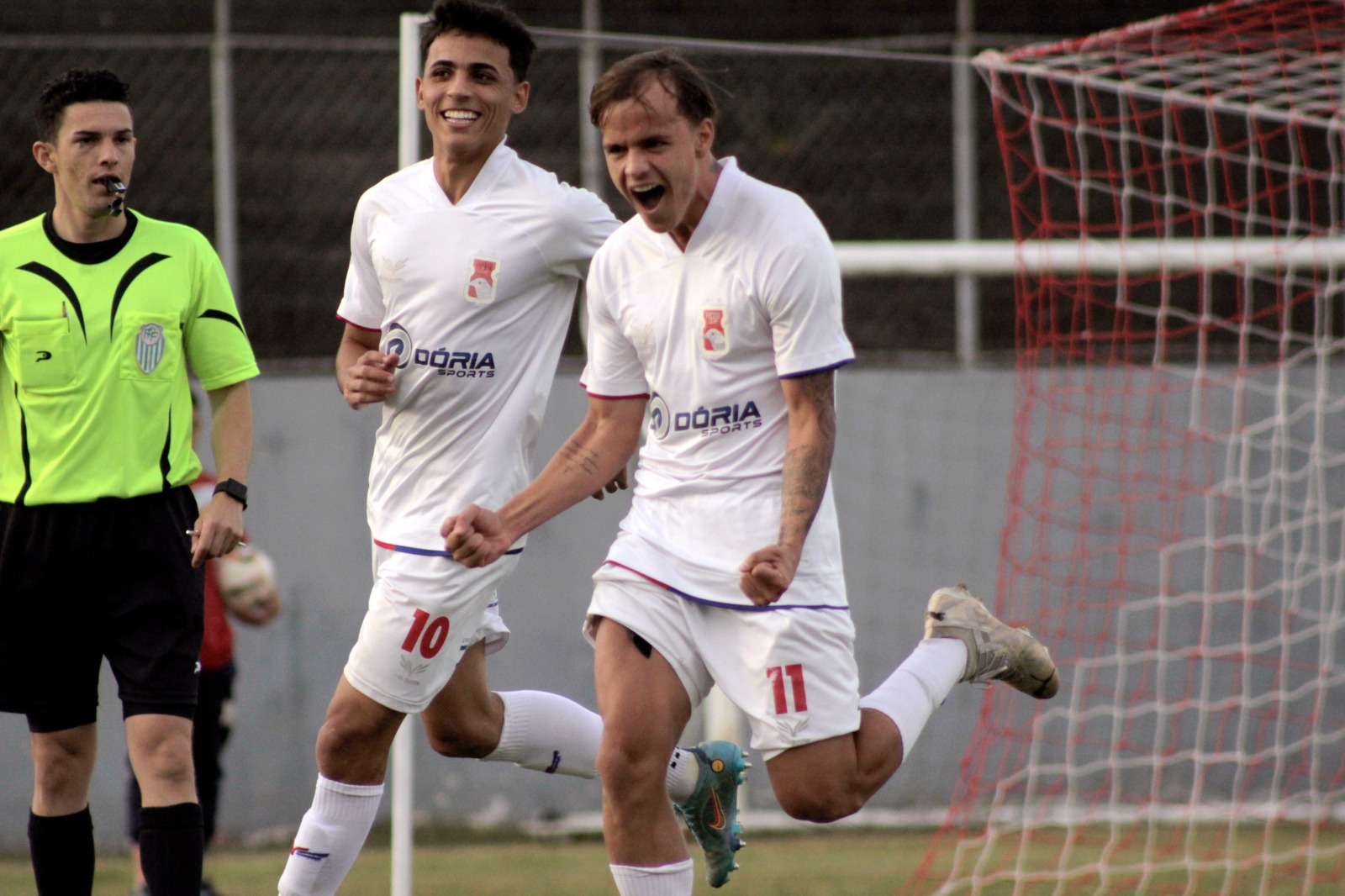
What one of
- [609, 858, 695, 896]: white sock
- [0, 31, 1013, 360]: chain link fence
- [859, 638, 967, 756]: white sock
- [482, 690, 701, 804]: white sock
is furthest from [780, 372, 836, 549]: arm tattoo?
[0, 31, 1013, 360]: chain link fence

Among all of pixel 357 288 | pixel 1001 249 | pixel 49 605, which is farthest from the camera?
pixel 1001 249

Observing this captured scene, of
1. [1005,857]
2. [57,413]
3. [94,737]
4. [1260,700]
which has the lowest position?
[1005,857]

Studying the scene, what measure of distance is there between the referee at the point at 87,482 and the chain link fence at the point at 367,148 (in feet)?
12.3

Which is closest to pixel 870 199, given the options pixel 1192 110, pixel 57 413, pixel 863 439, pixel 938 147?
pixel 938 147

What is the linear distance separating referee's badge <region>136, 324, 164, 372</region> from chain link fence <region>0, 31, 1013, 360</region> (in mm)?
3825

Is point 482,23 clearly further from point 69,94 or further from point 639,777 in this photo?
point 639,777

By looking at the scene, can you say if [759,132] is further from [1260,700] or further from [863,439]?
[1260,700]

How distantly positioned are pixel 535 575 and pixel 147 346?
12.6ft

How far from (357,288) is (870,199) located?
4.23 metres

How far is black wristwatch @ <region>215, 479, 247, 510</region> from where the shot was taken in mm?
4133

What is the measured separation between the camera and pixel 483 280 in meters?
4.35

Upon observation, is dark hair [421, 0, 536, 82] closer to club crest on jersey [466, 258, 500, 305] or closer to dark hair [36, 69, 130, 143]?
club crest on jersey [466, 258, 500, 305]

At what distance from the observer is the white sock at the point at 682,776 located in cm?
440

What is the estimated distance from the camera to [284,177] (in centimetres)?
797
